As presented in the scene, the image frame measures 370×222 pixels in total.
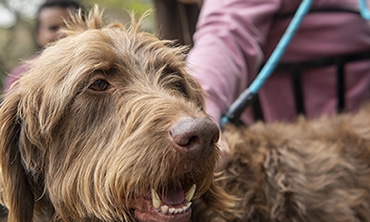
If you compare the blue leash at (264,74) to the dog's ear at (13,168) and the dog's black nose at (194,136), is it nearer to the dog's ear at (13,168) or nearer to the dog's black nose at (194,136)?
the dog's black nose at (194,136)

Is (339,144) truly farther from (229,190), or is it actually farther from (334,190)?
(229,190)

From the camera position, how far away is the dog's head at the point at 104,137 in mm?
2660

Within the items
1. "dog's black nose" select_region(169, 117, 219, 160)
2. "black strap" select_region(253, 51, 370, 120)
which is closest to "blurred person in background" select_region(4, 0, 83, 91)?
"black strap" select_region(253, 51, 370, 120)

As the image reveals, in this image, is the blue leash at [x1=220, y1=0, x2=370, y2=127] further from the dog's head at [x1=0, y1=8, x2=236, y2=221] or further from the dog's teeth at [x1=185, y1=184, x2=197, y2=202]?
the dog's teeth at [x1=185, y1=184, x2=197, y2=202]

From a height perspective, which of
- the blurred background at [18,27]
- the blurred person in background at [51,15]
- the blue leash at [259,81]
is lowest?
the blurred background at [18,27]

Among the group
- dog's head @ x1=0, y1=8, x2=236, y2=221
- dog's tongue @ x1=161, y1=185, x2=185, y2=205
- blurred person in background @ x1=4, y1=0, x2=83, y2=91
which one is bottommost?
blurred person in background @ x1=4, y1=0, x2=83, y2=91

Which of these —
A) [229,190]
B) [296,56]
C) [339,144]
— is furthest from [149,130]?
[296,56]

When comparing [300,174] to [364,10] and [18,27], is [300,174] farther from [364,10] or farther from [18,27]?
[18,27]

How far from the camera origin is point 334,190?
11.3 ft

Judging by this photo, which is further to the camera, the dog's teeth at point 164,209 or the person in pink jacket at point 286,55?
the person in pink jacket at point 286,55

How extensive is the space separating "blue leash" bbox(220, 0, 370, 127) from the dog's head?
569 millimetres

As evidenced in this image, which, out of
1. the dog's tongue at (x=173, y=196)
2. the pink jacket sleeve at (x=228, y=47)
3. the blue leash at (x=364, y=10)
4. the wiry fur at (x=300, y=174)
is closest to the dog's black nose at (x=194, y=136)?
the dog's tongue at (x=173, y=196)

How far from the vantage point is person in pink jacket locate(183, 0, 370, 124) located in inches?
149

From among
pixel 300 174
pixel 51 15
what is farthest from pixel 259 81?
pixel 51 15
